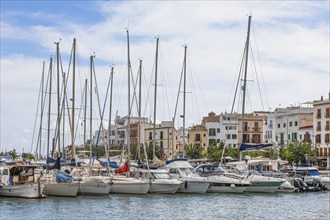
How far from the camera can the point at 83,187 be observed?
170 ft

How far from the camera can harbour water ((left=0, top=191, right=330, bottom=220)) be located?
42125 millimetres

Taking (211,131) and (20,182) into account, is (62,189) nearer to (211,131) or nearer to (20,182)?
(20,182)

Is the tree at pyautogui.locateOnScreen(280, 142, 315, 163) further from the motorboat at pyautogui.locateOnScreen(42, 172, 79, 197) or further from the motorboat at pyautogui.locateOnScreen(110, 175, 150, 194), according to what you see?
the motorboat at pyautogui.locateOnScreen(42, 172, 79, 197)

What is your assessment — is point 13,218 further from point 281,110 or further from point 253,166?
point 281,110

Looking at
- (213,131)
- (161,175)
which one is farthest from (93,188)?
(213,131)

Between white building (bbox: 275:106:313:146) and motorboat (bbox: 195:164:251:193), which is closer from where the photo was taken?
motorboat (bbox: 195:164:251:193)

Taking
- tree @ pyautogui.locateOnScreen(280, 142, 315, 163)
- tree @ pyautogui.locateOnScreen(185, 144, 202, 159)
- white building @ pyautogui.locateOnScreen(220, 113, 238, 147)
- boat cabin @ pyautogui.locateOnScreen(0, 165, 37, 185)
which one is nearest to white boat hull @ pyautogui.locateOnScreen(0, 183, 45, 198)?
boat cabin @ pyautogui.locateOnScreen(0, 165, 37, 185)

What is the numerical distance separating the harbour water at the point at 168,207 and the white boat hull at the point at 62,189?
80 centimetres

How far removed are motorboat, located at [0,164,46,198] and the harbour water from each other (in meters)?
0.65

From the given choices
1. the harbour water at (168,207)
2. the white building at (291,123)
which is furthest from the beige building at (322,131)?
the harbour water at (168,207)

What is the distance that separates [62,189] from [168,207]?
932 centimetres

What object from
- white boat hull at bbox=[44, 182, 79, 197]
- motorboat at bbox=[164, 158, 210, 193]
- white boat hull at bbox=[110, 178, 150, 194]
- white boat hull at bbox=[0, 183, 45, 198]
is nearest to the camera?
white boat hull at bbox=[0, 183, 45, 198]

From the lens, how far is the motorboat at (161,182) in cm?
5488

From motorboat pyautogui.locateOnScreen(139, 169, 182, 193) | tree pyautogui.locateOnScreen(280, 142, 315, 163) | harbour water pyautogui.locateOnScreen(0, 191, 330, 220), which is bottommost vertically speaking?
harbour water pyautogui.locateOnScreen(0, 191, 330, 220)
